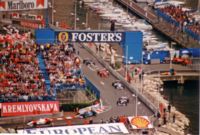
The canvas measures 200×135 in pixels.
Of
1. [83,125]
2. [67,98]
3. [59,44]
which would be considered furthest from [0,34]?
[83,125]

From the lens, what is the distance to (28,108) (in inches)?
277

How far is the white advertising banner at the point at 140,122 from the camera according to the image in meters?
6.70

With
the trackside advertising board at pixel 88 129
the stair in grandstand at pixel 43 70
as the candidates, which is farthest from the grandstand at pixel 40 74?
the trackside advertising board at pixel 88 129

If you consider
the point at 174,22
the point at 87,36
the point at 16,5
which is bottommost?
the point at 174,22

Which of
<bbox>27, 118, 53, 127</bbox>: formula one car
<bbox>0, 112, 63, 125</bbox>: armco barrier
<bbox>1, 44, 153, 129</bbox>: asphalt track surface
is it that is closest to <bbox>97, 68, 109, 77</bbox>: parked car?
<bbox>1, 44, 153, 129</bbox>: asphalt track surface

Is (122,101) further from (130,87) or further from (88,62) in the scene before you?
(88,62)

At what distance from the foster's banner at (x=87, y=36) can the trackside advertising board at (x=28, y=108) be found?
1.10 metres

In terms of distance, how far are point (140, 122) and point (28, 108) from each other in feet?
3.56

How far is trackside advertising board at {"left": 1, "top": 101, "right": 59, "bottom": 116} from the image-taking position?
273 inches

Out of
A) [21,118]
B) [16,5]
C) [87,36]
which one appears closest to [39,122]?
A: [21,118]

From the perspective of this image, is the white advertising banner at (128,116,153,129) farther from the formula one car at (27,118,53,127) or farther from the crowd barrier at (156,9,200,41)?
the crowd barrier at (156,9,200,41)

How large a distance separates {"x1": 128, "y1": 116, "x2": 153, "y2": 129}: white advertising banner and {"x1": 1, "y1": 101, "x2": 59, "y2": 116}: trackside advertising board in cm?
77

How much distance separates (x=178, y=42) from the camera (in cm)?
1107

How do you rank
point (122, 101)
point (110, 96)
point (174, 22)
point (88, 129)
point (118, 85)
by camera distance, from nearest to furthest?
point (88, 129)
point (122, 101)
point (110, 96)
point (118, 85)
point (174, 22)
